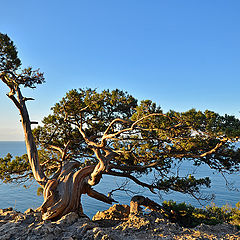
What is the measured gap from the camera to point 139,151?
21.3 feet

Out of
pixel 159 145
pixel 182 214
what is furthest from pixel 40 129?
pixel 182 214

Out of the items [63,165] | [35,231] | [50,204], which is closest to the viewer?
[35,231]

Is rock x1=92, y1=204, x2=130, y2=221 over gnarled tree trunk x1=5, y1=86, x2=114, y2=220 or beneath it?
beneath

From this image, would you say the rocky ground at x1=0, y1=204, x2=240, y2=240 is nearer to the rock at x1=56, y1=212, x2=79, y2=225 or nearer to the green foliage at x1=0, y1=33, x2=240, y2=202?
the rock at x1=56, y1=212, x2=79, y2=225

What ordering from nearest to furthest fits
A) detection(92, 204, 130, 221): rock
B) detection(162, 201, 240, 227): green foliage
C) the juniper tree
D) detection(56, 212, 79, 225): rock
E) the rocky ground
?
the rocky ground, detection(56, 212, 79, 225): rock, the juniper tree, detection(162, 201, 240, 227): green foliage, detection(92, 204, 130, 221): rock

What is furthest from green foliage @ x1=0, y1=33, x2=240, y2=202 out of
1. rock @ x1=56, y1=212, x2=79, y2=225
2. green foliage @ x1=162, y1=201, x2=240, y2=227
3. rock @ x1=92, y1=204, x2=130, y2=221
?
rock @ x1=56, y1=212, x2=79, y2=225

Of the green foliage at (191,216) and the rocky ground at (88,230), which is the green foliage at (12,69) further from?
the green foliage at (191,216)

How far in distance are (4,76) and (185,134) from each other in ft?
19.7

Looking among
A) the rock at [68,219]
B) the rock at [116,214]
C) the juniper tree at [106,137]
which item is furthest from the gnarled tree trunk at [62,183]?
the rock at [116,214]

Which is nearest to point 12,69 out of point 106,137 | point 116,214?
point 106,137

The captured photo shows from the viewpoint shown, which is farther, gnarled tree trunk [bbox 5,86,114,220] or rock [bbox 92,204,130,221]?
rock [bbox 92,204,130,221]

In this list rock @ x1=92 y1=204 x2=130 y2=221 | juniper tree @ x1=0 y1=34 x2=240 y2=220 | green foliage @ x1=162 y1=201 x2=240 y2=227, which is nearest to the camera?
juniper tree @ x1=0 y1=34 x2=240 y2=220

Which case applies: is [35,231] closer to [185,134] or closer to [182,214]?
[185,134]

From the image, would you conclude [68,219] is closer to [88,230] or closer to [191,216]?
[88,230]
